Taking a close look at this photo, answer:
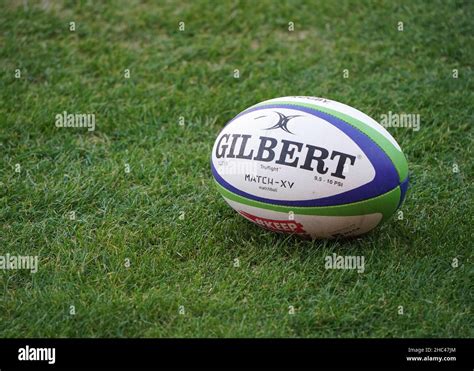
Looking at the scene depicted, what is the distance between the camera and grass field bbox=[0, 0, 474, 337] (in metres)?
3.66

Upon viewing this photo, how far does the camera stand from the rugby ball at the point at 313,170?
3.81 metres

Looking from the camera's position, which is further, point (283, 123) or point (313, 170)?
point (283, 123)

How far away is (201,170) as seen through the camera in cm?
494

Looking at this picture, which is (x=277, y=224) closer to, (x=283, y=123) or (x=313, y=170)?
(x=313, y=170)

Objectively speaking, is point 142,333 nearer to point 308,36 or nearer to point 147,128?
point 147,128

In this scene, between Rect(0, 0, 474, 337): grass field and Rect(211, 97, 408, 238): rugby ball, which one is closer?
Rect(0, 0, 474, 337): grass field

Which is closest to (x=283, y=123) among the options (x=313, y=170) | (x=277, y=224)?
(x=313, y=170)

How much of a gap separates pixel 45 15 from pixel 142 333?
411 centimetres
